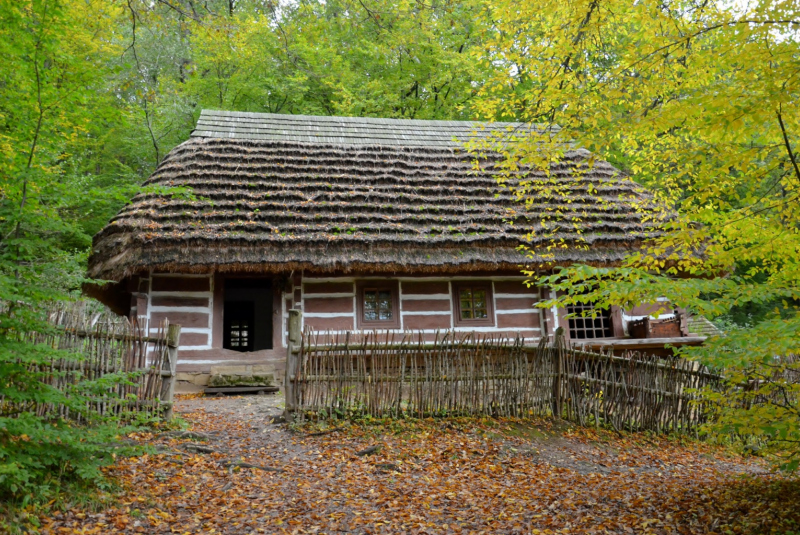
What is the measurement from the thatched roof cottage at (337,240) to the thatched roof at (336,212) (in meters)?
0.03

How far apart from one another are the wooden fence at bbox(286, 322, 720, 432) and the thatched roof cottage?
3.15 metres

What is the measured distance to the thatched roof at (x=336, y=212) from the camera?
1086 cm

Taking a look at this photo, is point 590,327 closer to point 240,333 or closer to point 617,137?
point 617,137

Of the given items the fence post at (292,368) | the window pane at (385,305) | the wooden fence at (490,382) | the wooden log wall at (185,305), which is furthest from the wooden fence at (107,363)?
the window pane at (385,305)

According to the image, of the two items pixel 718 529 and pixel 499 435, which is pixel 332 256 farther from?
pixel 718 529

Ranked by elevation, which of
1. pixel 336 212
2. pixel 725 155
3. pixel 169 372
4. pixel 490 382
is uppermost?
pixel 336 212

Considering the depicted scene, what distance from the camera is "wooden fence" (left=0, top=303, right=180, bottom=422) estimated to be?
20.1 feet

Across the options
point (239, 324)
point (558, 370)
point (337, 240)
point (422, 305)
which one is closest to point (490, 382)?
point (558, 370)

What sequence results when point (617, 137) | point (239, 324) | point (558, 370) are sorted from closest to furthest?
1. point (617, 137)
2. point (558, 370)
3. point (239, 324)

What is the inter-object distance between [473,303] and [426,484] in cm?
725

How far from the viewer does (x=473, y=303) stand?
12.9 m

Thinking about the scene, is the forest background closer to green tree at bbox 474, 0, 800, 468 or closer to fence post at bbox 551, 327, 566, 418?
green tree at bbox 474, 0, 800, 468

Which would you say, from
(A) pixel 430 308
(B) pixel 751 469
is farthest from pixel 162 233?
(B) pixel 751 469

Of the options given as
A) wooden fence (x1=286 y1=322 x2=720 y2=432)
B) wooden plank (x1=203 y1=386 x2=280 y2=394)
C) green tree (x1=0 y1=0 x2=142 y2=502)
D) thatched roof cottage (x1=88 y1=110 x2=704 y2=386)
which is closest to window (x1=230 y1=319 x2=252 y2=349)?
thatched roof cottage (x1=88 y1=110 x2=704 y2=386)
